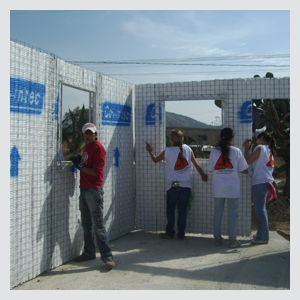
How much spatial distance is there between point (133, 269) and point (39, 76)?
2.79 m

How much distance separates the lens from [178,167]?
5.31m

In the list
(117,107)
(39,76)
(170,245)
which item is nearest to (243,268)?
(170,245)

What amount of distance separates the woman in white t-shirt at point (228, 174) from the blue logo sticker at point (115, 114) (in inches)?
69.9

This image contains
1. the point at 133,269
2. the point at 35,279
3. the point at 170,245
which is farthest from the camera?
the point at 170,245

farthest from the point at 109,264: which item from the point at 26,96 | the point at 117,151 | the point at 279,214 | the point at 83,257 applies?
the point at 279,214

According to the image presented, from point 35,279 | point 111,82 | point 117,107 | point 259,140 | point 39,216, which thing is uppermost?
point 111,82

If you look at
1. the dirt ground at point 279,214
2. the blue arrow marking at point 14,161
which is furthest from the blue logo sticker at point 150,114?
the dirt ground at point 279,214

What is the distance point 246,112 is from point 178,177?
1.69 m

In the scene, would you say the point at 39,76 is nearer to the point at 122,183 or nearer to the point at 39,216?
the point at 39,216

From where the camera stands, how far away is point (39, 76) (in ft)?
13.0

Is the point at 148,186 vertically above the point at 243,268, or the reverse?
the point at 148,186

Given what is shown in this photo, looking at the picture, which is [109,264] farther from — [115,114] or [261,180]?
[261,180]

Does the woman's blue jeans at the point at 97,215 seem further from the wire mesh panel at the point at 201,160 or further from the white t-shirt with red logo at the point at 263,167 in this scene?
the white t-shirt with red logo at the point at 263,167

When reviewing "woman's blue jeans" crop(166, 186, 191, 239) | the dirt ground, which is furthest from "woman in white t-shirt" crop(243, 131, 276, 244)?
the dirt ground
